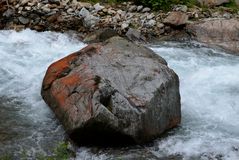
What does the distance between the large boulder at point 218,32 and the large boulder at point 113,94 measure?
3293 mm

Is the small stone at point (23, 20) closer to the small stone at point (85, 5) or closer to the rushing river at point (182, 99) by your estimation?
the rushing river at point (182, 99)

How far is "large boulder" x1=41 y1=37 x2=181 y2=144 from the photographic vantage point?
625cm

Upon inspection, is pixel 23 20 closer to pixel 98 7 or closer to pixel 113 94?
pixel 98 7

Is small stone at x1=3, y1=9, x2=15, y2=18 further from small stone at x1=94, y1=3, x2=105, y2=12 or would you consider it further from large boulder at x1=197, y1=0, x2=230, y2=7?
large boulder at x1=197, y1=0, x2=230, y2=7

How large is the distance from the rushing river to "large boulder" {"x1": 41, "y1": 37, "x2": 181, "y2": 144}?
0.74ft

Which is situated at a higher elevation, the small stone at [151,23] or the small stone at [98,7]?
the small stone at [98,7]

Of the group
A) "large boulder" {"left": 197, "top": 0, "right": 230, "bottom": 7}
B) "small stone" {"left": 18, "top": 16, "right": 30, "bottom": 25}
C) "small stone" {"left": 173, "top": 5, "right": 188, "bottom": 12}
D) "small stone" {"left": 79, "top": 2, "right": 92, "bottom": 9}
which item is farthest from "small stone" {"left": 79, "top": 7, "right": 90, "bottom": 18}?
"large boulder" {"left": 197, "top": 0, "right": 230, "bottom": 7}

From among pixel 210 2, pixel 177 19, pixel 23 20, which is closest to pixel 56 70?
pixel 23 20

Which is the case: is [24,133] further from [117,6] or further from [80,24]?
[117,6]

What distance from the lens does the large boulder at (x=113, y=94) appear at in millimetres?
6246

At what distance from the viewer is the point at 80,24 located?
Answer: 35.9 ft

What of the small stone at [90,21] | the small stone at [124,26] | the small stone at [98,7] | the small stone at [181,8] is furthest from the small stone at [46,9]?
the small stone at [181,8]

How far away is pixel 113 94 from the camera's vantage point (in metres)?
6.46

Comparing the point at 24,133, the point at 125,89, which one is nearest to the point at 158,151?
the point at 125,89
